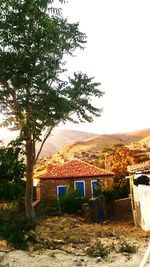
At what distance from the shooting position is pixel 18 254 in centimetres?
1764

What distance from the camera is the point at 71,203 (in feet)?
105

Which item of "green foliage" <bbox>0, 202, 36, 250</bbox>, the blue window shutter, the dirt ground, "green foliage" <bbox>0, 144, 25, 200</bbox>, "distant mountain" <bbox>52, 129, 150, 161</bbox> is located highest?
"distant mountain" <bbox>52, 129, 150, 161</bbox>

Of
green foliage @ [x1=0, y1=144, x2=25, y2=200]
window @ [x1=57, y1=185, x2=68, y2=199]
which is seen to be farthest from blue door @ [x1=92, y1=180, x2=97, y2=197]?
green foliage @ [x1=0, y1=144, x2=25, y2=200]

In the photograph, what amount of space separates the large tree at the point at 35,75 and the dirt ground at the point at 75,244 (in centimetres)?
311

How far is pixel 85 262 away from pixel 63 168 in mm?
21957

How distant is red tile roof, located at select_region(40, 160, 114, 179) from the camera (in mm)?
37094

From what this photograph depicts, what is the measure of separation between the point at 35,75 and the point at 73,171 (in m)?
17.6

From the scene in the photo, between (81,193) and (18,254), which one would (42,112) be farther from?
(81,193)

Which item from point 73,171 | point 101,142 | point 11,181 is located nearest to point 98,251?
point 11,181

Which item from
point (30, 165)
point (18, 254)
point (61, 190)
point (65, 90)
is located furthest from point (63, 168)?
point (18, 254)

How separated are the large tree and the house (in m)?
11.4

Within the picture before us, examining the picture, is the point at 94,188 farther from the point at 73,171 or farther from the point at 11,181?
the point at 11,181

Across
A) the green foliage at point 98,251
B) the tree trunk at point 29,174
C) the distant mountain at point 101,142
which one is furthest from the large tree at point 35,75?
the distant mountain at point 101,142

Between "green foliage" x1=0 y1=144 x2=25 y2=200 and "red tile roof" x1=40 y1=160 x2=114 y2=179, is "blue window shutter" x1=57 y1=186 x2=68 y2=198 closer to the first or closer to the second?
"red tile roof" x1=40 y1=160 x2=114 y2=179
